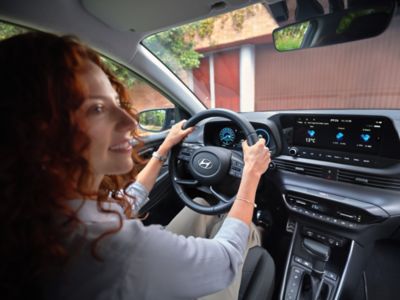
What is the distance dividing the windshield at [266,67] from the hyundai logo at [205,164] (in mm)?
718

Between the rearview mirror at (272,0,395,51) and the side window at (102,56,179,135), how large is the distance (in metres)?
1.09

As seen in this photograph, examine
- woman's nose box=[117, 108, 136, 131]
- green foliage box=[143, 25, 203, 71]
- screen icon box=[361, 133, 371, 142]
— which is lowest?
screen icon box=[361, 133, 371, 142]

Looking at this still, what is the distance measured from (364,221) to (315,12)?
44.0 inches

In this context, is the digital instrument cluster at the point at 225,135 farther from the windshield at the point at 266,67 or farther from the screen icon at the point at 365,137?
the screen icon at the point at 365,137

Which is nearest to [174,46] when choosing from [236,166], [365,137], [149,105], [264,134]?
[149,105]

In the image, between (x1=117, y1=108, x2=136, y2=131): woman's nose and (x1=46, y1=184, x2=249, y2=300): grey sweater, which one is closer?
(x1=46, y1=184, x2=249, y2=300): grey sweater

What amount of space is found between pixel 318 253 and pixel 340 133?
0.72 meters

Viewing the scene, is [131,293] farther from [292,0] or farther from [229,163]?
[292,0]

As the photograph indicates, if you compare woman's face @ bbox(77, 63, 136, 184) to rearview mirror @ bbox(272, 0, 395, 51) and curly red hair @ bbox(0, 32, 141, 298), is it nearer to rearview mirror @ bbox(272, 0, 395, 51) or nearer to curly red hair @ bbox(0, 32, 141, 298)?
curly red hair @ bbox(0, 32, 141, 298)

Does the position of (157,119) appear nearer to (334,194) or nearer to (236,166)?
A: (236,166)

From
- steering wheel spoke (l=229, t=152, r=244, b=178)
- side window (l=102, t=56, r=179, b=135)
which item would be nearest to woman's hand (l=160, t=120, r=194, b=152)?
steering wheel spoke (l=229, t=152, r=244, b=178)

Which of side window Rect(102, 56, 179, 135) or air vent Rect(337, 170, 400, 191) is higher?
side window Rect(102, 56, 179, 135)

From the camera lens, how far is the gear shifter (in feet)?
4.90

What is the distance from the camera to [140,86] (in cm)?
206
